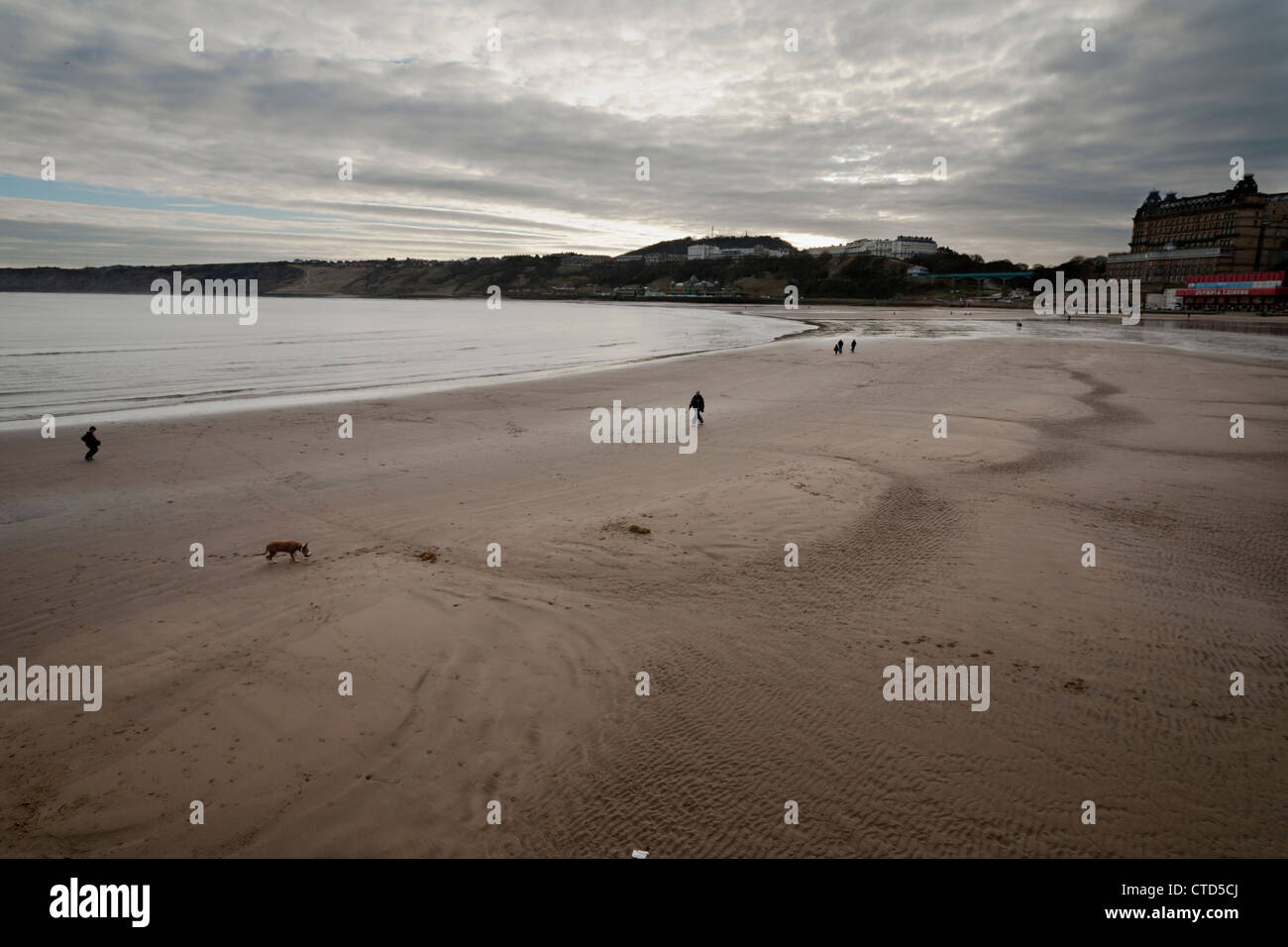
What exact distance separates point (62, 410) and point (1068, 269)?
201623 millimetres

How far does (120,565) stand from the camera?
1052cm

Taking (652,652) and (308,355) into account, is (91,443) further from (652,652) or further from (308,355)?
(308,355)

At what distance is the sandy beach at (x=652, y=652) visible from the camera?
17.6ft

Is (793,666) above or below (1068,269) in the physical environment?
below

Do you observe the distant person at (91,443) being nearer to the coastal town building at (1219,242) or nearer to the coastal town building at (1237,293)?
the coastal town building at (1237,293)

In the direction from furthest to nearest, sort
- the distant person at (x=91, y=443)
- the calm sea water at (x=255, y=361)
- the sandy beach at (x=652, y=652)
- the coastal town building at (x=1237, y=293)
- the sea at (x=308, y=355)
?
1. the coastal town building at (x=1237, y=293)
2. the sea at (x=308, y=355)
3. the calm sea water at (x=255, y=361)
4. the distant person at (x=91, y=443)
5. the sandy beach at (x=652, y=652)

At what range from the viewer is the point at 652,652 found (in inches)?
314

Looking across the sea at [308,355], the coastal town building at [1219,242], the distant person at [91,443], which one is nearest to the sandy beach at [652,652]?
the distant person at [91,443]

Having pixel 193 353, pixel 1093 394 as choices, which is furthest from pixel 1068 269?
pixel 193 353

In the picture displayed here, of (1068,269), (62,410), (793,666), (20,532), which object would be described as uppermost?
(1068,269)

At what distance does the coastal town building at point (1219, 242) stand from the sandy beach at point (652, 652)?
499ft

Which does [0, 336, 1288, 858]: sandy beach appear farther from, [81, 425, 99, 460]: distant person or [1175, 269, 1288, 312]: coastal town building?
[1175, 269, 1288, 312]: coastal town building
